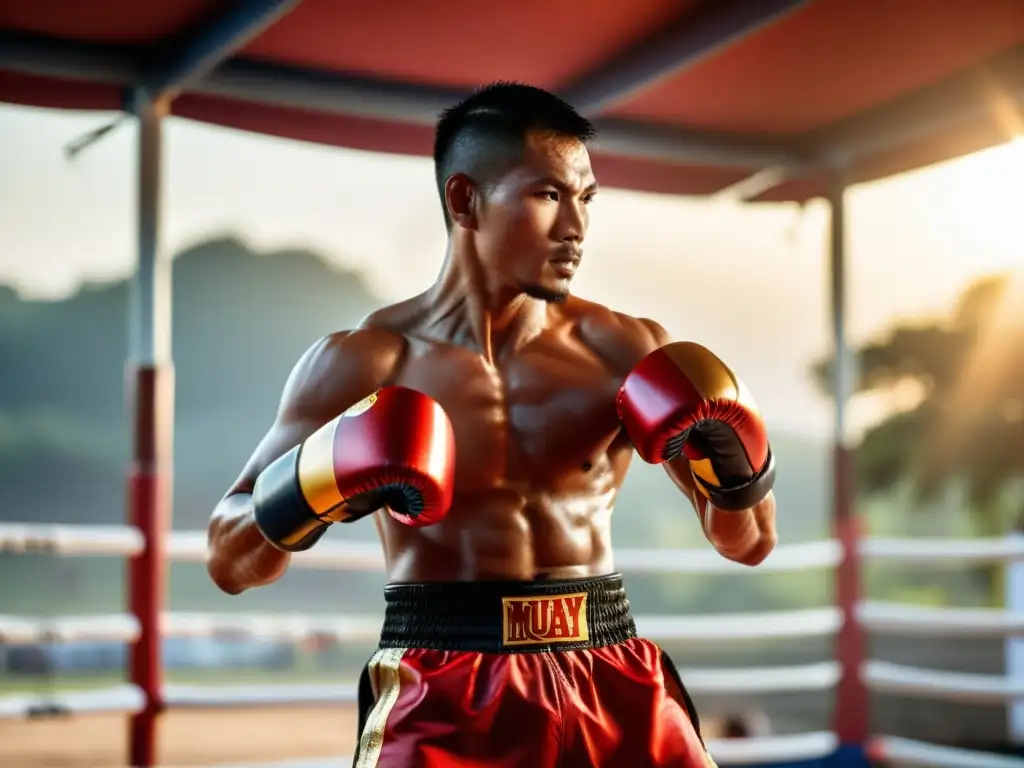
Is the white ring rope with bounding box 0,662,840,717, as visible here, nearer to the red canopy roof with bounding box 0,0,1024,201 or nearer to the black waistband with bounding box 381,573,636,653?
the red canopy roof with bounding box 0,0,1024,201

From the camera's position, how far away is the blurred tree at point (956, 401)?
13438 millimetres

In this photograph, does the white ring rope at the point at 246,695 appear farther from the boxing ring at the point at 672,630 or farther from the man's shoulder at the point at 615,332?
the man's shoulder at the point at 615,332

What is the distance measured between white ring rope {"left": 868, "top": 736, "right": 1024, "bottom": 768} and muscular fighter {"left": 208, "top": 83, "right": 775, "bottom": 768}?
2094 mm

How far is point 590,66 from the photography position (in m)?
3.29

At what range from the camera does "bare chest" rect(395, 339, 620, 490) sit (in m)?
1.53

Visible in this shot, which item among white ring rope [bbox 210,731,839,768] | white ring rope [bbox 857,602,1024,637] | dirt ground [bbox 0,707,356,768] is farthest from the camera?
dirt ground [bbox 0,707,356,768]

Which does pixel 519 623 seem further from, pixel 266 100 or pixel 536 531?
pixel 266 100

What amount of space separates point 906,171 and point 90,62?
2.44 meters

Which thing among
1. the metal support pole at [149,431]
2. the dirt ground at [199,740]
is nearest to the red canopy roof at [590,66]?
the metal support pole at [149,431]

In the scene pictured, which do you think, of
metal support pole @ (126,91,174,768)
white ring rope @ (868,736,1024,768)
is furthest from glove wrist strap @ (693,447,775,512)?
white ring rope @ (868,736,1024,768)

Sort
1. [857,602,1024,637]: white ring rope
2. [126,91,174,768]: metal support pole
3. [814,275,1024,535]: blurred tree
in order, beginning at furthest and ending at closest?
1. [814,275,1024,535]: blurred tree
2. [857,602,1024,637]: white ring rope
3. [126,91,174,768]: metal support pole

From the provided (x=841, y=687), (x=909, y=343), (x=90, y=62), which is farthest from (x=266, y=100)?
(x=909, y=343)

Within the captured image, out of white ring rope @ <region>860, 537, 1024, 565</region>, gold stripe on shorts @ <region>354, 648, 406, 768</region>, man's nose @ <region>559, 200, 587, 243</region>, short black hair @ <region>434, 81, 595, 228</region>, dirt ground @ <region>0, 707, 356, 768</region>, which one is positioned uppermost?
short black hair @ <region>434, 81, 595, 228</region>

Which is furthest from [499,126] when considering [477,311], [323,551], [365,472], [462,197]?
[323,551]
